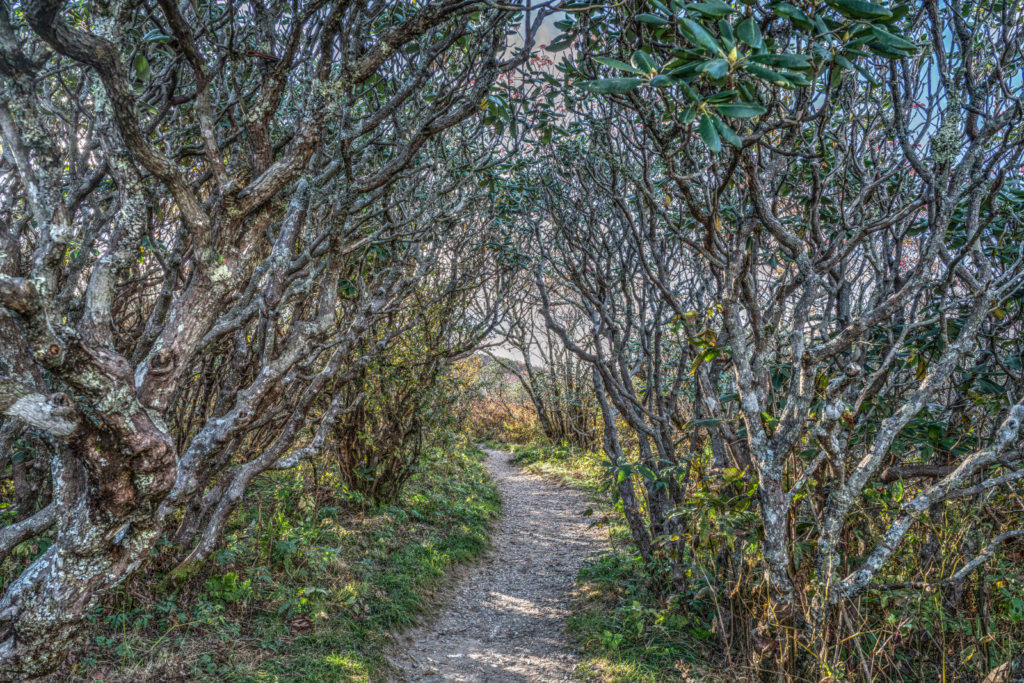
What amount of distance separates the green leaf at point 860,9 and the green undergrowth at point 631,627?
3218 mm

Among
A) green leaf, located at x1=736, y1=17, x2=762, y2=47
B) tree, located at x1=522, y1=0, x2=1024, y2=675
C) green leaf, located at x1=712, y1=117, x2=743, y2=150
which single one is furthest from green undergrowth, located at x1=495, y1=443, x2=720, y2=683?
green leaf, located at x1=736, y1=17, x2=762, y2=47

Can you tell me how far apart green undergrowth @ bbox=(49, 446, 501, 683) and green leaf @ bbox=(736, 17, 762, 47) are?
3.69 m

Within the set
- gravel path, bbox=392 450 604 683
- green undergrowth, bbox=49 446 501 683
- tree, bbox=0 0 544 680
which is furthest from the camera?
gravel path, bbox=392 450 604 683

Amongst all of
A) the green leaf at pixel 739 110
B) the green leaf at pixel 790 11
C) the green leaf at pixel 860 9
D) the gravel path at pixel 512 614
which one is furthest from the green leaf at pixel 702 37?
the gravel path at pixel 512 614

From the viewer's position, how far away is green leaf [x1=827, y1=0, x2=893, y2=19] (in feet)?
5.15

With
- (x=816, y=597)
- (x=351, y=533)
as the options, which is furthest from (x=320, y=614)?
(x=816, y=597)

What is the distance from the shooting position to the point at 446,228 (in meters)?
5.25

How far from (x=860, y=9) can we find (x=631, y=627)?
375 centimetres

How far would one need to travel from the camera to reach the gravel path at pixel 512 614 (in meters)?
3.73

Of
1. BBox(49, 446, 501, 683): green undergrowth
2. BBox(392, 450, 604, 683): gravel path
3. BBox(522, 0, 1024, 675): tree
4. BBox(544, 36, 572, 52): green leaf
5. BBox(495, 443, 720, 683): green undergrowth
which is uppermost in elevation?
BBox(544, 36, 572, 52): green leaf

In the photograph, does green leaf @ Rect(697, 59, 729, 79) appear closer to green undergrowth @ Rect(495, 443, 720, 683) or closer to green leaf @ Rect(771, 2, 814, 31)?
green leaf @ Rect(771, 2, 814, 31)

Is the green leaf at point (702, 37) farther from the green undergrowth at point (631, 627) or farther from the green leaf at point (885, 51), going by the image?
the green undergrowth at point (631, 627)

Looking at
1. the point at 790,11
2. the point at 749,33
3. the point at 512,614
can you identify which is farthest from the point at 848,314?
the point at 512,614

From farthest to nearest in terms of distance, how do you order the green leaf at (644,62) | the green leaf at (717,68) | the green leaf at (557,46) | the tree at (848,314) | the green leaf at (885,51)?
the green leaf at (557,46) → the tree at (848,314) → the green leaf at (885,51) → the green leaf at (644,62) → the green leaf at (717,68)
